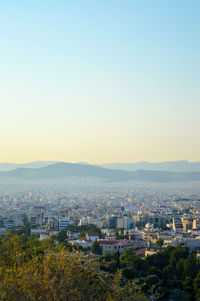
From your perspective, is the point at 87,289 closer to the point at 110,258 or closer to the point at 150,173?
the point at 110,258

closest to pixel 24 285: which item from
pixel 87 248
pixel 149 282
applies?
pixel 149 282

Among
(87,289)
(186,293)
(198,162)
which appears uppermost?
(198,162)

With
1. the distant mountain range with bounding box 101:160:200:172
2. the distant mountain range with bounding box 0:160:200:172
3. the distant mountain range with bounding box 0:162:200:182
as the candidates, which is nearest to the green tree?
the distant mountain range with bounding box 0:162:200:182

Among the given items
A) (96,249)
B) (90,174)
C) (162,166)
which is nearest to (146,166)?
(162,166)

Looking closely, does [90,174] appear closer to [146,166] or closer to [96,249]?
[146,166]

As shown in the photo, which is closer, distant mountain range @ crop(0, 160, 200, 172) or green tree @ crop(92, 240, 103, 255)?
green tree @ crop(92, 240, 103, 255)

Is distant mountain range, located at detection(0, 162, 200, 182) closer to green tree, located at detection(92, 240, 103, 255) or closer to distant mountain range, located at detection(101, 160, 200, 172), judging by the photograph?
distant mountain range, located at detection(101, 160, 200, 172)

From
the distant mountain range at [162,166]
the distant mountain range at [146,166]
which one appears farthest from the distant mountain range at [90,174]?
the distant mountain range at [162,166]

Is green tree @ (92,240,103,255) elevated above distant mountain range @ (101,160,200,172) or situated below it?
below
